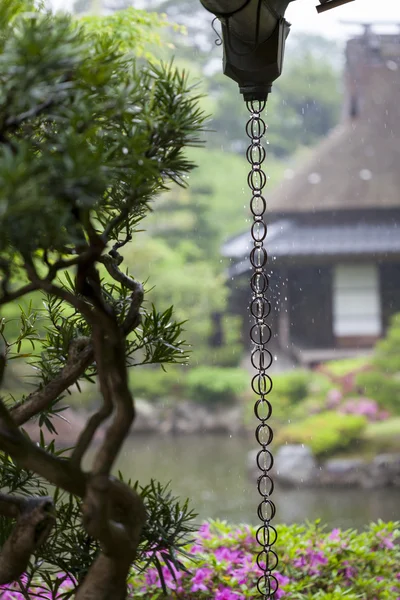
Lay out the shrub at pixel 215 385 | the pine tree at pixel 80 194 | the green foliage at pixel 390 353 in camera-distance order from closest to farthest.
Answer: the pine tree at pixel 80 194, the green foliage at pixel 390 353, the shrub at pixel 215 385

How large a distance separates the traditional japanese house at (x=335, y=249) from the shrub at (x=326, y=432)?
4.11 ft

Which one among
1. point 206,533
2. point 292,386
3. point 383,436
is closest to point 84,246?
point 206,533

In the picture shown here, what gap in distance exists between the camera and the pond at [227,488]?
7578mm

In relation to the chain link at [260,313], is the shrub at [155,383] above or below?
above

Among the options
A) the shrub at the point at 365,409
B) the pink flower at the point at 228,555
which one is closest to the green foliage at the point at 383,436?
the shrub at the point at 365,409

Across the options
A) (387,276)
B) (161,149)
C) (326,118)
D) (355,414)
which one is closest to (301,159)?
(326,118)

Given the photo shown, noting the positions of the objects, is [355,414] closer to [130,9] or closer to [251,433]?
[251,433]

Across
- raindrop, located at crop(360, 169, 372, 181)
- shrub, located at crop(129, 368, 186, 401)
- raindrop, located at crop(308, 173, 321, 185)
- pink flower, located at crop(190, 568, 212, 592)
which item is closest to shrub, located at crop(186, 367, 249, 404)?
shrub, located at crop(129, 368, 186, 401)

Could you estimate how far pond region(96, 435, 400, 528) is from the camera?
758 centimetres

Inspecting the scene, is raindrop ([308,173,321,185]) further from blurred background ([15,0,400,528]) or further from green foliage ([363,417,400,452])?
green foliage ([363,417,400,452])

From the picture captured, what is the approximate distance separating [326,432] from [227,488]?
3.95 feet

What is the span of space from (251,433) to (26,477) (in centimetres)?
818

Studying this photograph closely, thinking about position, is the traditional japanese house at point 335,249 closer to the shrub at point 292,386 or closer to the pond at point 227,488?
the shrub at point 292,386

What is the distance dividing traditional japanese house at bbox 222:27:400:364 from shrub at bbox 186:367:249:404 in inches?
28.4
